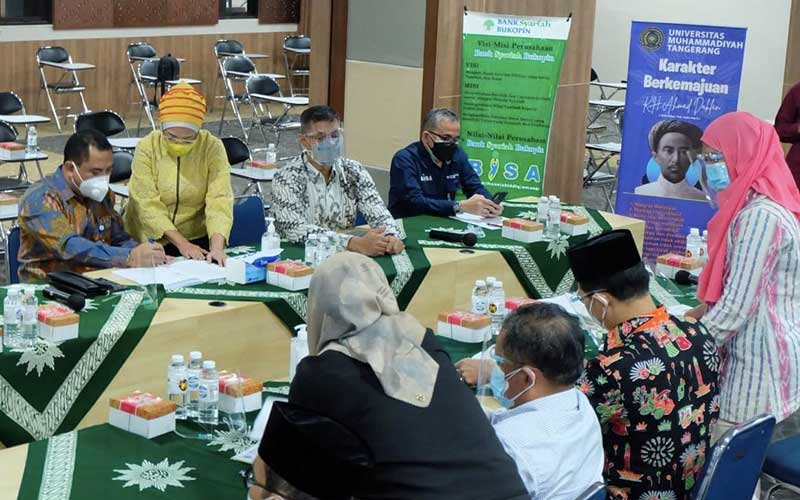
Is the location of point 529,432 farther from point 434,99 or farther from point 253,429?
point 434,99

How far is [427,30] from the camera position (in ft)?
22.2

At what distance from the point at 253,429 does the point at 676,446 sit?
1044mm

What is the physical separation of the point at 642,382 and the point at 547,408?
36 centimetres

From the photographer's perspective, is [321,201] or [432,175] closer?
[321,201]

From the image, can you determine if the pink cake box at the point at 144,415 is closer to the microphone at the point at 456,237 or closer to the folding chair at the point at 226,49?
the microphone at the point at 456,237

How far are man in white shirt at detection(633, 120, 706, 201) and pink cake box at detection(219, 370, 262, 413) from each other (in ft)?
13.3

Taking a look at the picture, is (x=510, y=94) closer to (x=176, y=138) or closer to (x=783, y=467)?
(x=176, y=138)

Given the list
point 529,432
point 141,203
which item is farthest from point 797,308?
point 141,203

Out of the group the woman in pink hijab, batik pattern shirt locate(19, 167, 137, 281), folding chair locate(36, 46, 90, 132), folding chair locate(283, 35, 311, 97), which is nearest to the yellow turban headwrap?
batik pattern shirt locate(19, 167, 137, 281)

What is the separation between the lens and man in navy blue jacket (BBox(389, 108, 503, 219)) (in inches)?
211

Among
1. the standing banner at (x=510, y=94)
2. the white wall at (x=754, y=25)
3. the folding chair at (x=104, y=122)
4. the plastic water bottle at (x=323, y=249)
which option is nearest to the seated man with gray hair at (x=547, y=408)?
the plastic water bottle at (x=323, y=249)

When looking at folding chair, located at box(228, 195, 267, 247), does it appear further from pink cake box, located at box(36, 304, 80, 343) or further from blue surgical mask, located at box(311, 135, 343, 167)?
pink cake box, located at box(36, 304, 80, 343)

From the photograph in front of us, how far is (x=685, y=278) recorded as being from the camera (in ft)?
15.6

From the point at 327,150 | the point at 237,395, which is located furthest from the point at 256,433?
the point at 327,150
